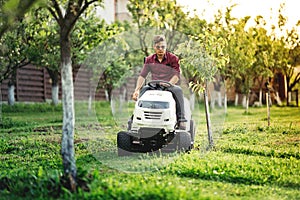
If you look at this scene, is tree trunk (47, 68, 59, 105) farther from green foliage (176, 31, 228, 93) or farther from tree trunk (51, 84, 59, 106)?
green foliage (176, 31, 228, 93)

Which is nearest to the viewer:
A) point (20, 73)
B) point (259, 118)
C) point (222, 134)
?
point (222, 134)

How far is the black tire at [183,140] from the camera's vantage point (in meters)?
4.85

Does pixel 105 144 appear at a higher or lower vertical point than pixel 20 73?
lower

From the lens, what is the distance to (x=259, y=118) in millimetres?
8000

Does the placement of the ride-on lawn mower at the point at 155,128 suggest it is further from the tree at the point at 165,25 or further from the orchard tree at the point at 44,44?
the orchard tree at the point at 44,44

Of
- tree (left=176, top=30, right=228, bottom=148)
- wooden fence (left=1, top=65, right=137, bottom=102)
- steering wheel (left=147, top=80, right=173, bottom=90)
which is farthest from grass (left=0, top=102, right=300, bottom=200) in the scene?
wooden fence (left=1, top=65, right=137, bottom=102)

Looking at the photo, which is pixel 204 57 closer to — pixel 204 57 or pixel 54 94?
pixel 204 57

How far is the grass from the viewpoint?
3506mm

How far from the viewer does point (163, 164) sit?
4.45 meters

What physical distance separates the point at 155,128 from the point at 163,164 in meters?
0.45

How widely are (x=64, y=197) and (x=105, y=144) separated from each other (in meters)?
2.65

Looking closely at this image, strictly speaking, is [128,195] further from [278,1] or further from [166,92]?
[278,1]

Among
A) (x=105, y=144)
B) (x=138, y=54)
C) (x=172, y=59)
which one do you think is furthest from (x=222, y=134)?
(x=138, y=54)

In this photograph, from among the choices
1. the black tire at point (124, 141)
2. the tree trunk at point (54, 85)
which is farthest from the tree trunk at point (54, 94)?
the black tire at point (124, 141)
